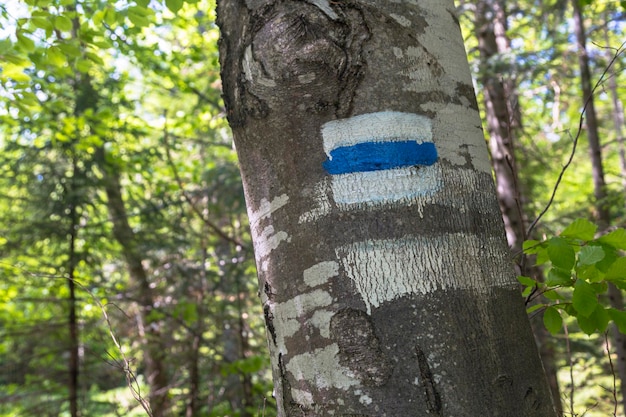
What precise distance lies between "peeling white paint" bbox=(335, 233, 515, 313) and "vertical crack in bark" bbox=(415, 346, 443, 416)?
11cm

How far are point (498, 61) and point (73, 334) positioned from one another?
5.48 meters

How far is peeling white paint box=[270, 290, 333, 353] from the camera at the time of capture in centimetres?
102

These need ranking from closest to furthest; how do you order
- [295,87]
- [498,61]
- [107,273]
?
[295,87], [498,61], [107,273]

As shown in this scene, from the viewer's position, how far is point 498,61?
5.27 metres

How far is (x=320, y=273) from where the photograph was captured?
1.02 metres

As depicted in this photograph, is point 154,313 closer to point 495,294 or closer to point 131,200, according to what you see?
point 131,200

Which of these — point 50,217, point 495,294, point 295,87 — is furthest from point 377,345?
point 50,217

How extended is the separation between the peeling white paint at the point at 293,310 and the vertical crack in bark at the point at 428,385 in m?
0.19

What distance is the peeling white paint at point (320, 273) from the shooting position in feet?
3.30

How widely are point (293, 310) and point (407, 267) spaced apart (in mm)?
241

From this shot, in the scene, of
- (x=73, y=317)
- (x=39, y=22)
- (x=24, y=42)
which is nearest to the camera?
(x=39, y=22)

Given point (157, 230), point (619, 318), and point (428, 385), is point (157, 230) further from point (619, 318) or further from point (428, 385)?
point (428, 385)

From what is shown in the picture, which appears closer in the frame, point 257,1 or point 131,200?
point 257,1

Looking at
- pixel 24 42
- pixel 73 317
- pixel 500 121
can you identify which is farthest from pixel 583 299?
pixel 73 317
